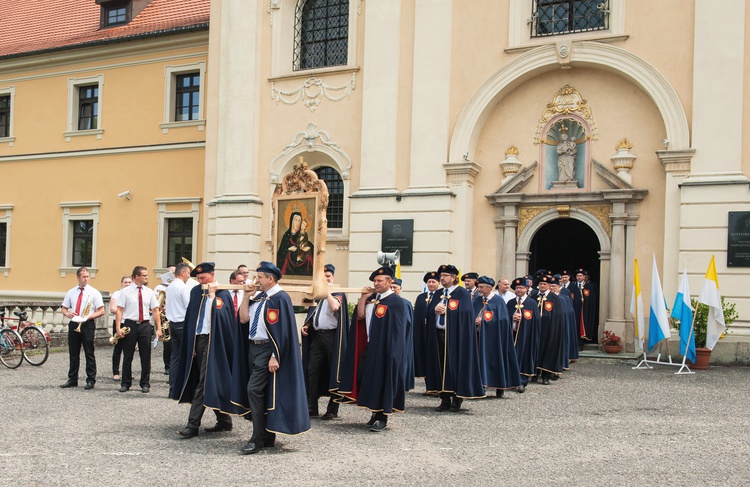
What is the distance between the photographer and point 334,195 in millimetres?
20969

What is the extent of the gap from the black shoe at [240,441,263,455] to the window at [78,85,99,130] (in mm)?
20233

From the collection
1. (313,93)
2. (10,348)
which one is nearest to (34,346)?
(10,348)

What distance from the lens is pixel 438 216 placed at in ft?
60.8

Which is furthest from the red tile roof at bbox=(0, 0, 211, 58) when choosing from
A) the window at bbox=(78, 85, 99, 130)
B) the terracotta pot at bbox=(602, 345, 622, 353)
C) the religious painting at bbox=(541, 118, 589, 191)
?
the terracotta pot at bbox=(602, 345, 622, 353)

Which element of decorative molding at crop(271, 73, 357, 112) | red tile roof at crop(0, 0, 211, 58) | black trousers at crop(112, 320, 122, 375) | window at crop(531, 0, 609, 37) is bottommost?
black trousers at crop(112, 320, 122, 375)

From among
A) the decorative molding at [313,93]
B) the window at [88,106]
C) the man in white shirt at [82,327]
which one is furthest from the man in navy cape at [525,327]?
the window at [88,106]

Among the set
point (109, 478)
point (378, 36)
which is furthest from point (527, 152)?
point (109, 478)

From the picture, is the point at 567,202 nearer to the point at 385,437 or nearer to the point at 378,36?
the point at 378,36

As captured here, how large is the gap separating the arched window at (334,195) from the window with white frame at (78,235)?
8.72m

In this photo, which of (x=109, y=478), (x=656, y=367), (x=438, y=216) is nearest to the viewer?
(x=109, y=478)

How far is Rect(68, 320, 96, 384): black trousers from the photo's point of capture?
41.5ft

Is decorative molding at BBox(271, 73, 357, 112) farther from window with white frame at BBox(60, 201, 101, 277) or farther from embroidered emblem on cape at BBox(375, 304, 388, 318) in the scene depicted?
embroidered emblem on cape at BBox(375, 304, 388, 318)

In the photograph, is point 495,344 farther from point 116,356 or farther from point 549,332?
point 116,356

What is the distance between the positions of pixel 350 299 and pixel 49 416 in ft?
33.0
